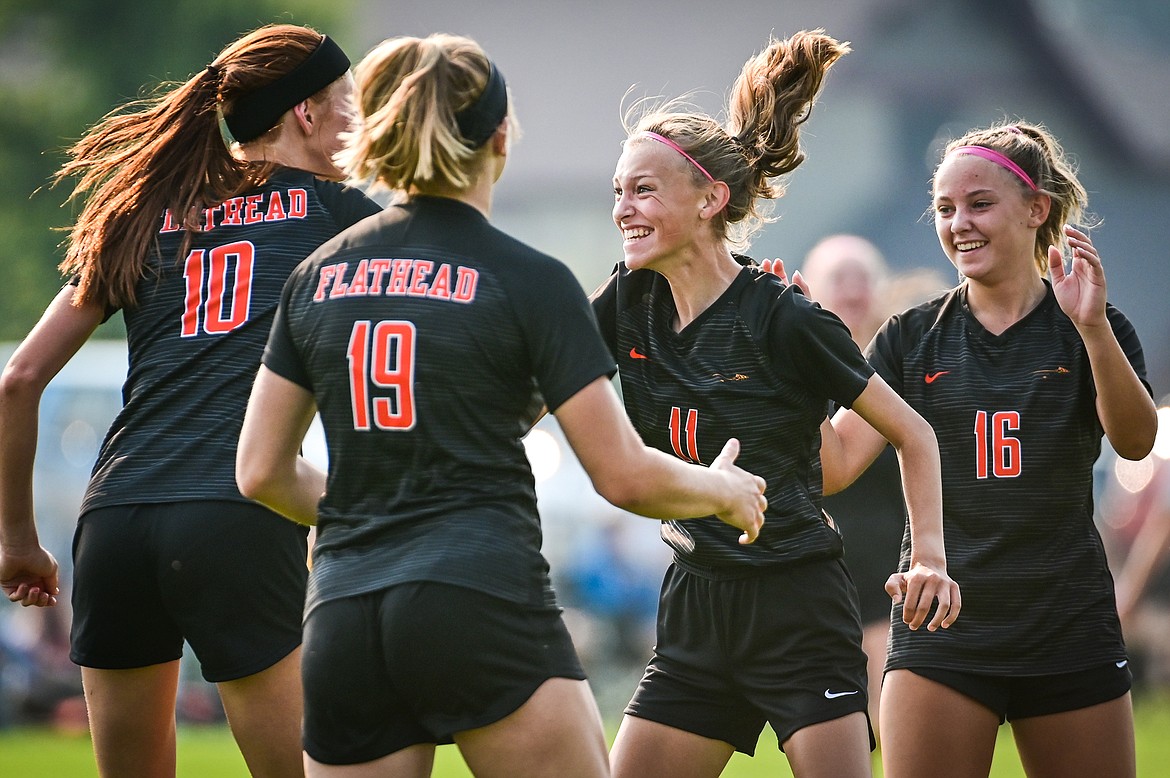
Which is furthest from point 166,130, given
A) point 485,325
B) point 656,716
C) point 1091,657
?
point 1091,657

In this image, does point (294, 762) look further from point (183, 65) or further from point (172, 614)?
point (183, 65)

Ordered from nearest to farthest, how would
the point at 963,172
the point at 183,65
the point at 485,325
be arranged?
1. the point at 485,325
2. the point at 963,172
3. the point at 183,65

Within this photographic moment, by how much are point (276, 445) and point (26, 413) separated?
3.79 feet

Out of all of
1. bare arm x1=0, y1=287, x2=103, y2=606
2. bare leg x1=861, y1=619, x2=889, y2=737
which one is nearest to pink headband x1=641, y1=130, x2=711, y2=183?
bare arm x1=0, y1=287, x2=103, y2=606

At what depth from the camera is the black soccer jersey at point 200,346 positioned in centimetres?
378

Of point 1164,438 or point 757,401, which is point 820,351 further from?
point 1164,438

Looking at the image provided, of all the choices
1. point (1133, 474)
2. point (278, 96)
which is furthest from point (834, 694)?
point (1133, 474)

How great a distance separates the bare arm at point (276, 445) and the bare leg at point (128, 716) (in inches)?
33.0

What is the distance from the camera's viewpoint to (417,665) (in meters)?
2.89

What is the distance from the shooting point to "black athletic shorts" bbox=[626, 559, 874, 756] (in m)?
3.83

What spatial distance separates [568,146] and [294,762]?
1120 inches

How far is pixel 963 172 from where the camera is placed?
4.42m

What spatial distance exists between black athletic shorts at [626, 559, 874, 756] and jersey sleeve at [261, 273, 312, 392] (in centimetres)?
141

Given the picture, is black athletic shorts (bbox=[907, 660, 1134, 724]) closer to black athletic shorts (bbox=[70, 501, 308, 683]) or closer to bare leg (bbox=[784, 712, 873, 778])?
bare leg (bbox=[784, 712, 873, 778])
